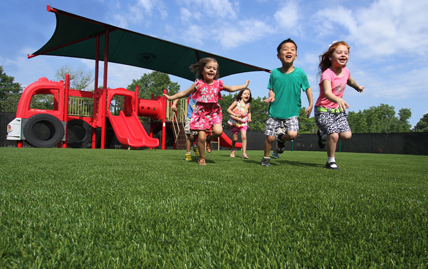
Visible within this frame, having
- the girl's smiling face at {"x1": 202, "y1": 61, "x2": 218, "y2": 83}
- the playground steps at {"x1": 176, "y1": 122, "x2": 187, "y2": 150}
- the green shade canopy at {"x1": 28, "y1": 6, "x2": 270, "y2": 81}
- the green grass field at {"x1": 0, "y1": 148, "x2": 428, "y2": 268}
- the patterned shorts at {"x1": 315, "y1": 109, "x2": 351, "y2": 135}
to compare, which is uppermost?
the green shade canopy at {"x1": 28, "y1": 6, "x2": 270, "y2": 81}

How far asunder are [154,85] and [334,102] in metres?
64.1

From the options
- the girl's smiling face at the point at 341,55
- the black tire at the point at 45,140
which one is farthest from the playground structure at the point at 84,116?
the girl's smiling face at the point at 341,55

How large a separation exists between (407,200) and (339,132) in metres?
2.55

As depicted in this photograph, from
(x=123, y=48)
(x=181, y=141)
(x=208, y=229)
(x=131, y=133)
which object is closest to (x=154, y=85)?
(x=123, y=48)

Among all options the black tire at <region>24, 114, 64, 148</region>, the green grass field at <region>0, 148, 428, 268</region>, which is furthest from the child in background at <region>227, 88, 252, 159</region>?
the black tire at <region>24, 114, 64, 148</region>

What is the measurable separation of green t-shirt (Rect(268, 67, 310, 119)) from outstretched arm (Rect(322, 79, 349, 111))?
41cm

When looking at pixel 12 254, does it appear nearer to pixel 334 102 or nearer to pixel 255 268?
pixel 255 268

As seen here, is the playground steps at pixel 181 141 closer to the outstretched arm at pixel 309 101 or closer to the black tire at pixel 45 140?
the black tire at pixel 45 140

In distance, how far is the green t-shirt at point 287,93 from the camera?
429 cm

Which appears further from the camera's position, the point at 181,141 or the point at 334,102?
the point at 181,141

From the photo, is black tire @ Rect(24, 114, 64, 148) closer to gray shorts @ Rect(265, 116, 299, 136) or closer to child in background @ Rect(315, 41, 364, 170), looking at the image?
gray shorts @ Rect(265, 116, 299, 136)

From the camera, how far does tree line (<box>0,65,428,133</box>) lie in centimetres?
4272

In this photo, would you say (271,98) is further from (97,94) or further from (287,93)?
(97,94)

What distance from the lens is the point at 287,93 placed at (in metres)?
4.30
